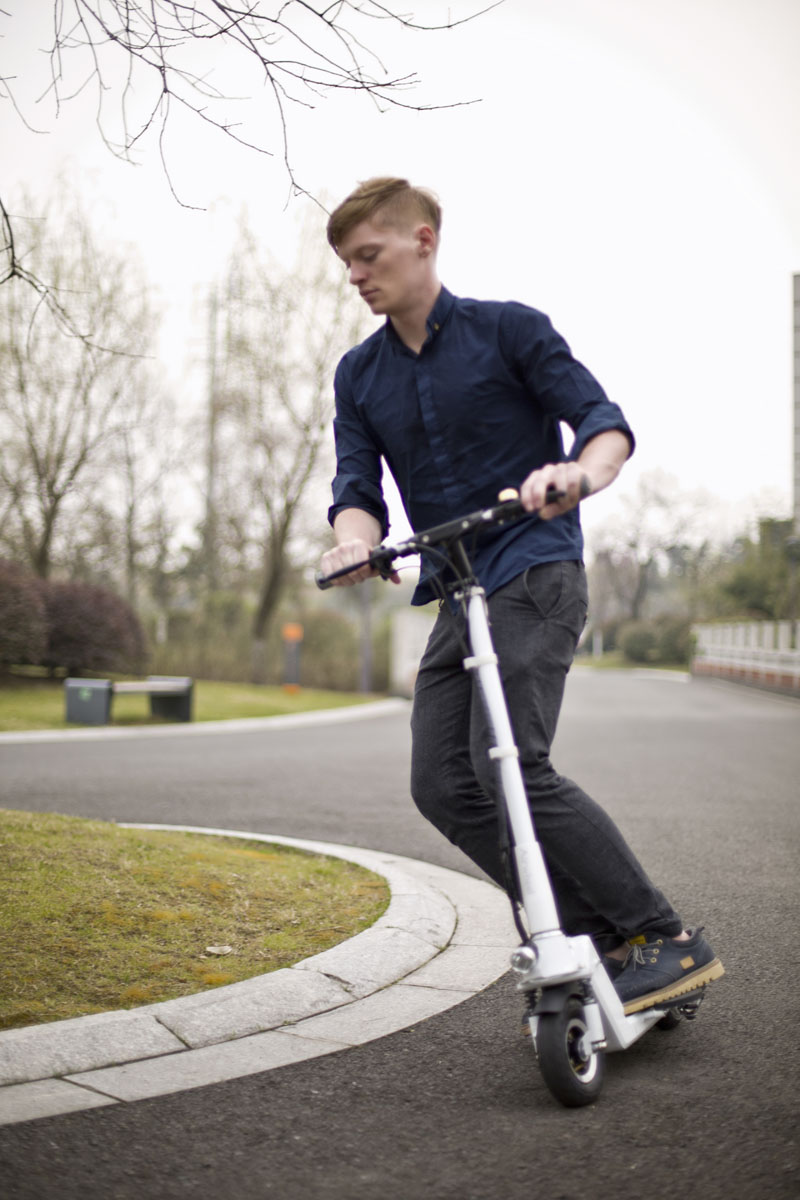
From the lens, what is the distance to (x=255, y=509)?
83.7 feet

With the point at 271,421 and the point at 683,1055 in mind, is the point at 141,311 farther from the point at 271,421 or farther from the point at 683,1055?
the point at 683,1055

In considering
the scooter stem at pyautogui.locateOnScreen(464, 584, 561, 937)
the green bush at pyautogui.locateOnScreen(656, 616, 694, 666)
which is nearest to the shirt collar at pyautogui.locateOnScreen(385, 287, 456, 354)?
the scooter stem at pyautogui.locateOnScreen(464, 584, 561, 937)

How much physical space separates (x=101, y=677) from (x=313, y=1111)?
19495 mm

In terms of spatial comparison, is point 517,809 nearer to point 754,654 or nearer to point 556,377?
point 556,377

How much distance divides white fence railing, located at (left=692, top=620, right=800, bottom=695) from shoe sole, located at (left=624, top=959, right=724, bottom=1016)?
2320 centimetres

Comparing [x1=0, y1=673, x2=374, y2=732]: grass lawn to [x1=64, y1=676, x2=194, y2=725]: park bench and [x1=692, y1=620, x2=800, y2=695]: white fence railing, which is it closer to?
[x1=64, y1=676, x2=194, y2=725]: park bench

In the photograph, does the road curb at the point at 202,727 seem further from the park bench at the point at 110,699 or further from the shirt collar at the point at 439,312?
the shirt collar at the point at 439,312

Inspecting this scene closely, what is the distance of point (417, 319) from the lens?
275cm

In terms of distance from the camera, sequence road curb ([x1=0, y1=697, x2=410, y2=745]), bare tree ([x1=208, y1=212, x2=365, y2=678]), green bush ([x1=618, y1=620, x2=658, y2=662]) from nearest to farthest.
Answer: road curb ([x1=0, y1=697, x2=410, y2=745]) → bare tree ([x1=208, y1=212, x2=365, y2=678]) → green bush ([x1=618, y1=620, x2=658, y2=662])

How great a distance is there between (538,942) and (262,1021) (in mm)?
913

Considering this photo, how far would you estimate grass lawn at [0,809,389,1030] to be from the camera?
119 inches

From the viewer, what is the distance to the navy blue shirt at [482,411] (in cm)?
263

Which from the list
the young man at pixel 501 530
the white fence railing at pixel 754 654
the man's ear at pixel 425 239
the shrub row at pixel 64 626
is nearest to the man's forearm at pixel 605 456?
the young man at pixel 501 530

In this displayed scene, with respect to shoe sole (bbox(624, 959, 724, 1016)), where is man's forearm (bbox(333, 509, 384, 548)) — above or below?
above
